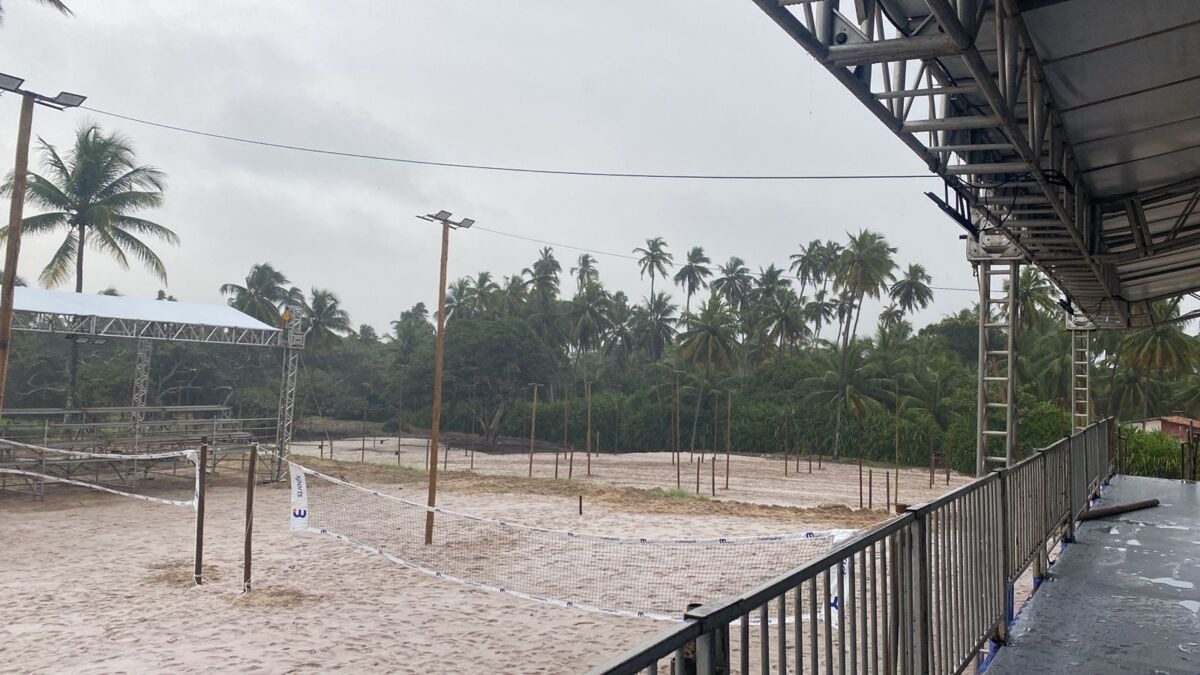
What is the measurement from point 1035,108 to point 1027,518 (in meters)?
→ 2.85

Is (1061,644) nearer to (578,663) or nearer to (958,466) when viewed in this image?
(578,663)

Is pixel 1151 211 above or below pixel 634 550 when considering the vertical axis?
above

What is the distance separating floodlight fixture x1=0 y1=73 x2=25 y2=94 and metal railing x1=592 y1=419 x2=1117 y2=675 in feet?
30.8

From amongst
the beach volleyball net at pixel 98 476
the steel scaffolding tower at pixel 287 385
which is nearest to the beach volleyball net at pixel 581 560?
the steel scaffolding tower at pixel 287 385

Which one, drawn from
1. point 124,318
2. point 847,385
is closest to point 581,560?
point 124,318

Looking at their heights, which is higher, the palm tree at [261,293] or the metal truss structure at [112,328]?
the palm tree at [261,293]

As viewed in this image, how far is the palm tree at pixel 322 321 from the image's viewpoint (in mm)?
65750

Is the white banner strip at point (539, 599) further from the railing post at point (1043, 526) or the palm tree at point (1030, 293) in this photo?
the palm tree at point (1030, 293)

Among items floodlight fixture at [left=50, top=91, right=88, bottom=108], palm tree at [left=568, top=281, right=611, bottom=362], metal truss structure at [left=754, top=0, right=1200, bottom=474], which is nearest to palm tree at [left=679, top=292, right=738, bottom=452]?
palm tree at [left=568, top=281, right=611, bottom=362]

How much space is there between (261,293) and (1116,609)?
212 feet

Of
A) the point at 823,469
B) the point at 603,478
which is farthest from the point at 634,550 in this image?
the point at 823,469

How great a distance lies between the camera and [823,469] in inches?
1454

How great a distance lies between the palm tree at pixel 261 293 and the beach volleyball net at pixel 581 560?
49.2m

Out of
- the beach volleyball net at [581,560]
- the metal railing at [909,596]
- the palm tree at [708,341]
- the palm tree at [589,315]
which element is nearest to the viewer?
the metal railing at [909,596]
